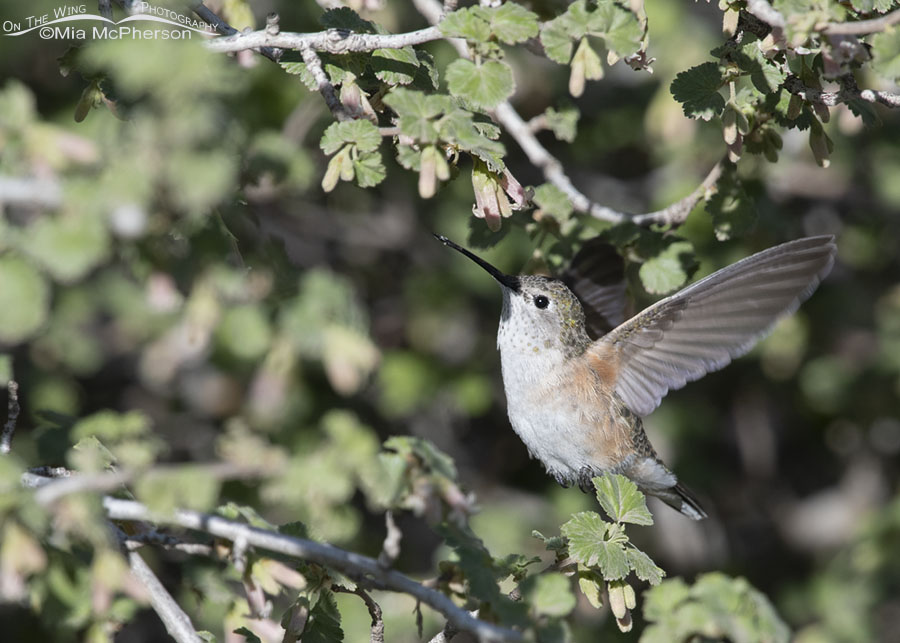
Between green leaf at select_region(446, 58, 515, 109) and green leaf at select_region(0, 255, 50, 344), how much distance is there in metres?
0.86

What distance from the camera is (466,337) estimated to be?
493 centimetres

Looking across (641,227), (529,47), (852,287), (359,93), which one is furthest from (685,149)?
(359,93)

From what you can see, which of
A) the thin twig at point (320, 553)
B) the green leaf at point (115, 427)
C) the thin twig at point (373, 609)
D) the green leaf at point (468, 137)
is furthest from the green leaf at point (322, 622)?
the green leaf at point (468, 137)

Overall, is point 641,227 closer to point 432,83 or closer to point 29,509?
point 432,83

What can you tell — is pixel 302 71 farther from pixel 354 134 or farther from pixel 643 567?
pixel 643 567

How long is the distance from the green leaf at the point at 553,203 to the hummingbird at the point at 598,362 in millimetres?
298

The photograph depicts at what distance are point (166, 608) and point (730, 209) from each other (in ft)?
5.48

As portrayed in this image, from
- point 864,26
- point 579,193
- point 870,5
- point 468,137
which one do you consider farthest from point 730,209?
point 468,137

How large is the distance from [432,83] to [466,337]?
272 centimetres

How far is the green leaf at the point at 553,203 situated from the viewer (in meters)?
2.53

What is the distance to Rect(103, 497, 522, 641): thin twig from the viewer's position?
169 centimetres

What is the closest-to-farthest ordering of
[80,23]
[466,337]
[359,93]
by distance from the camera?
[359,93] < [80,23] < [466,337]

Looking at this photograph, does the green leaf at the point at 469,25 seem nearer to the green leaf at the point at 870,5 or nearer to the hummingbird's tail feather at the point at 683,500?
the green leaf at the point at 870,5

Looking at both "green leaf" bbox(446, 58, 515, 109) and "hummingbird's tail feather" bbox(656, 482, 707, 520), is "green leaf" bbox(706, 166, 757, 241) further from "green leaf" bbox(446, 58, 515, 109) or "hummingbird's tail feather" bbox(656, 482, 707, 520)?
"hummingbird's tail feather" bbox(656, 482, 707, 520)
